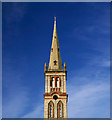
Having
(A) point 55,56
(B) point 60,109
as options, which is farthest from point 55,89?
(A) point 55,56

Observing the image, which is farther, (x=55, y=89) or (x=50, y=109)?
(x=55, y=89)

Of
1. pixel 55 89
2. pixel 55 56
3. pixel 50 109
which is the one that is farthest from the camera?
pixel 55 56

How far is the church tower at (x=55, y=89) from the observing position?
6316 centimetres

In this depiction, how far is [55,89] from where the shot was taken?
65062 millimetres

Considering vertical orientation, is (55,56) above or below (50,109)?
above

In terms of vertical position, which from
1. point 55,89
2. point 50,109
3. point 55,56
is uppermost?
point 55,56

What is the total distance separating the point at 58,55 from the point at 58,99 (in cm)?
1167

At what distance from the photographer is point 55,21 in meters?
74.3

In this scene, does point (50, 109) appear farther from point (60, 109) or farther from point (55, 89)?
point (55, 89)

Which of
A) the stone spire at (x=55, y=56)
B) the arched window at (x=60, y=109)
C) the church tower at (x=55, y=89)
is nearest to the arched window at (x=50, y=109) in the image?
the church tower at (x=55, y=89)

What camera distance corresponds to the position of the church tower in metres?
63.2

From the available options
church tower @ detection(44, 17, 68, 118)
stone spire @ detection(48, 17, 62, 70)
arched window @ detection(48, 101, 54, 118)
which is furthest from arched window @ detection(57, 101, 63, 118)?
stone spire @ detection(48, 17, 62, 70)

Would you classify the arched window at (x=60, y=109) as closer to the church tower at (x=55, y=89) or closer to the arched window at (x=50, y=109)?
the church tower at (x=55, y=89)

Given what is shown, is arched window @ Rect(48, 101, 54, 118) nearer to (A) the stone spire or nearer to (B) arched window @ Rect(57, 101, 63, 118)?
(B) arched window @ Rect(57, 101, 63, 118)
